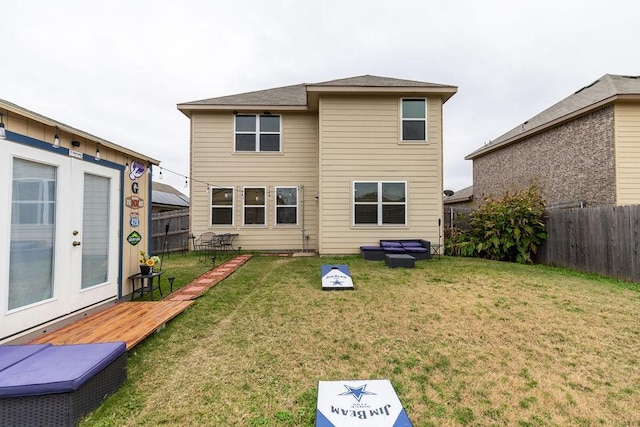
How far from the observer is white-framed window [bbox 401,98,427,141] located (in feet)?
30.5

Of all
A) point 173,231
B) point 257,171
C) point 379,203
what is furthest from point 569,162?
point 173,231

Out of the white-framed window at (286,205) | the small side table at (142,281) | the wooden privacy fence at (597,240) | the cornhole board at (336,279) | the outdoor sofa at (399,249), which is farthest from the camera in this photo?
the white-framed window at (286,205)

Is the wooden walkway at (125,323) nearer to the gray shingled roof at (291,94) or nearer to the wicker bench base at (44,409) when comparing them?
the wicker bench base at (44,409)

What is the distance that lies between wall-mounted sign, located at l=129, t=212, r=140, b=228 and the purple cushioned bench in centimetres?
280

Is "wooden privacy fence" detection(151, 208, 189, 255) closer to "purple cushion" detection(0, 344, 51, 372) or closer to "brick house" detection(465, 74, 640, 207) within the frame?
"purple cushion" detection(0, 344, 51, 372)

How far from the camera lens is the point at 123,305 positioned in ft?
14.4

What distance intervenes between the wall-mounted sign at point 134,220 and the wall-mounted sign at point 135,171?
650 millimetres

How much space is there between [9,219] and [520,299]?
24.1 feet

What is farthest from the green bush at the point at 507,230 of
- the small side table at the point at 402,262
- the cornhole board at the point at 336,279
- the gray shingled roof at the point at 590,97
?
the cornhole board at the point at 336,279

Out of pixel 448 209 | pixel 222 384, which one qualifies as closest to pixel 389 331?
pixel 222 384

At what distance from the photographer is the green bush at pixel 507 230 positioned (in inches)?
332

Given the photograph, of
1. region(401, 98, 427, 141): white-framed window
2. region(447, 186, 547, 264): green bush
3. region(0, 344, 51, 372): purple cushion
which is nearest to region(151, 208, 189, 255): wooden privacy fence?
region(0, 344, 51, 372): purple cushion

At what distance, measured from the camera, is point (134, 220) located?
16.1 ft

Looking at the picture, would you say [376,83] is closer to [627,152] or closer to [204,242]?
[627,152]
